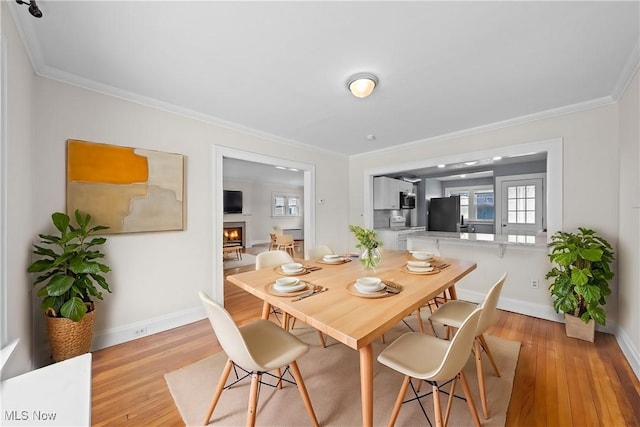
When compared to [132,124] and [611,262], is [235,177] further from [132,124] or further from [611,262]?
[611,262]

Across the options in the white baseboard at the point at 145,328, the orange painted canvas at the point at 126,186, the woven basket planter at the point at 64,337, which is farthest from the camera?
the white baseboard at the point at 145,328

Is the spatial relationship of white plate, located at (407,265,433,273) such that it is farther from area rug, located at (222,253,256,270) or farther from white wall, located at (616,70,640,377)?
area rug, located at (222,253,256,270)

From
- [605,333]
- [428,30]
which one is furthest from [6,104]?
[605,333]

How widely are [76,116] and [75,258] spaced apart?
124 cm

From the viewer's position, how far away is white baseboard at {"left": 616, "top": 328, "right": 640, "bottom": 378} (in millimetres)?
1938

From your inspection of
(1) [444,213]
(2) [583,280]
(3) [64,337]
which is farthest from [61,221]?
(1) [444,213]

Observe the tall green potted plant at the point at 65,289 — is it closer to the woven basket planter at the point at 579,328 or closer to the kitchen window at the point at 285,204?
the woven basket planter at the point at 579,328

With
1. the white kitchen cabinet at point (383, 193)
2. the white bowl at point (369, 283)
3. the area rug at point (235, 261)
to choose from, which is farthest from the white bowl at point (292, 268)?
the area rug at point (235, 261)

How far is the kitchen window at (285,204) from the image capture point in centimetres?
993

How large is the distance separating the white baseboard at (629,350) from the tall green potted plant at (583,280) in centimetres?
17

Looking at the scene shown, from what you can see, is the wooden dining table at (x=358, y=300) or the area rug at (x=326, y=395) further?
the area rug at (x=326, y=395)

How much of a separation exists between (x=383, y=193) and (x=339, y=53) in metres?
3.95

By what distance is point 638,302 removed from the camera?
203 centimetres

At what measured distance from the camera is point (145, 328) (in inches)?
100
